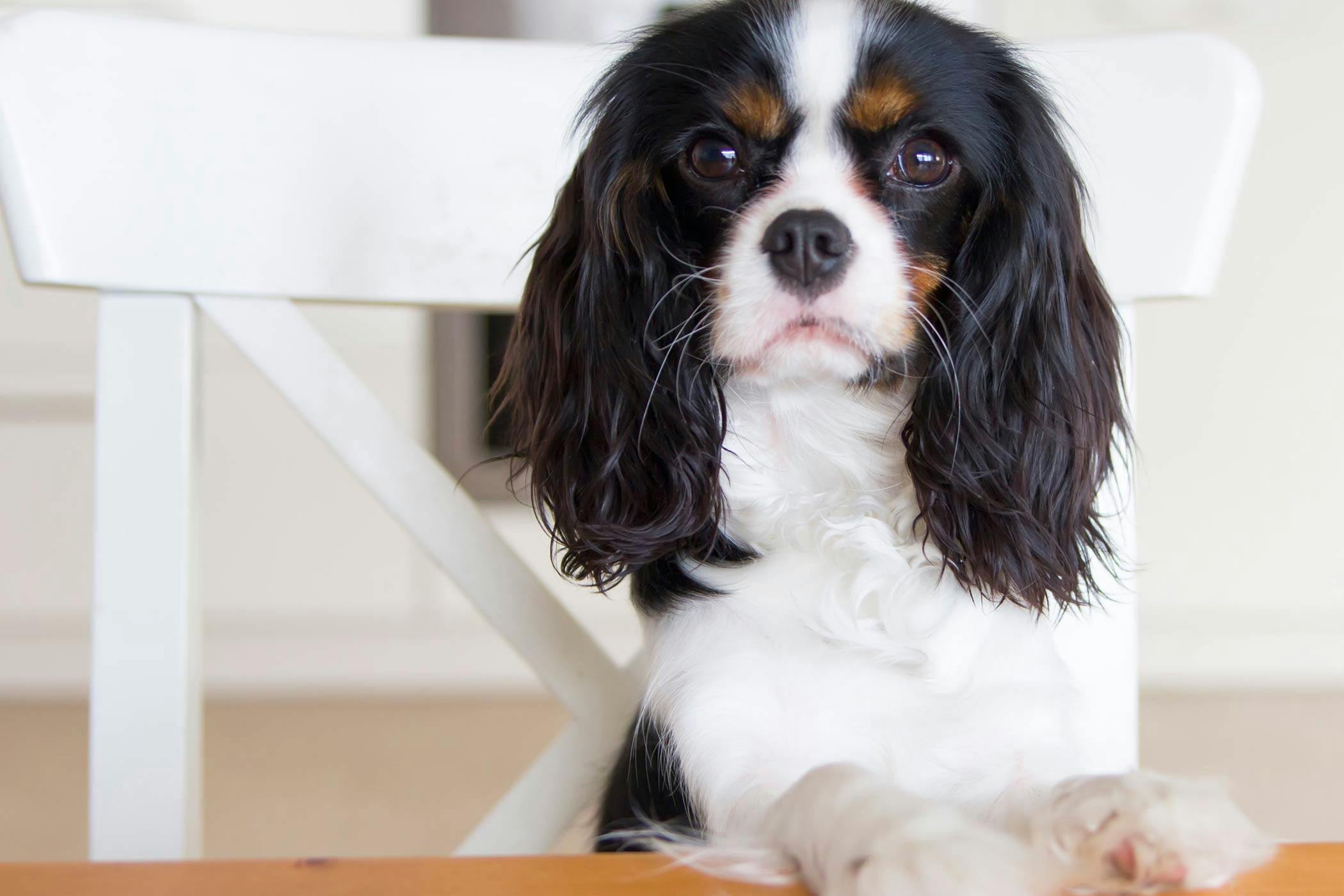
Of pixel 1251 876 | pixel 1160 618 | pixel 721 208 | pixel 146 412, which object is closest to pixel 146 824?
pixel 146 412

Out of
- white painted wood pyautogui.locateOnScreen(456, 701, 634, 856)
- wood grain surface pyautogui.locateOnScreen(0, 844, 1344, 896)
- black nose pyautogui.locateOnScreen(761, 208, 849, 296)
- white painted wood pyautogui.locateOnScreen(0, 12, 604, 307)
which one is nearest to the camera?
wood grain surface pyautogui.locateOnScreen(0, 844, 1344, 896)

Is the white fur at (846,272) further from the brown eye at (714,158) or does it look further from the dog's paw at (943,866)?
the dog's paw at (943,866)

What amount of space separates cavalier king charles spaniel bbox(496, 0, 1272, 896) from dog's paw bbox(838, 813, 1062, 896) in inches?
7.3

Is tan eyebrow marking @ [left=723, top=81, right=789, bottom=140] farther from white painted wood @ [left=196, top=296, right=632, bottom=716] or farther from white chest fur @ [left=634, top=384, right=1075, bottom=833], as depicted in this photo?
white painted wood @ [left=196, top=296, right=632, bottom=716]

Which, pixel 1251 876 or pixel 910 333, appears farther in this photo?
pixel 910 333

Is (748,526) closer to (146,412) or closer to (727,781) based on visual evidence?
(727,781)

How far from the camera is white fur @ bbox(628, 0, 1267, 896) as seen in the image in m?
0.73

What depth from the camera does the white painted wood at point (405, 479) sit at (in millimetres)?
935

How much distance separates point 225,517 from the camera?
2572 millimetres

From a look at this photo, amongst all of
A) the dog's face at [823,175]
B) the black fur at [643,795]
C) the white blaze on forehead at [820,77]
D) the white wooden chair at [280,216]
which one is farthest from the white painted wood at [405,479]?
the white blaze on forehead at [820,77]

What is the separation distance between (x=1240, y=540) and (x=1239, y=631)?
20 centimetres

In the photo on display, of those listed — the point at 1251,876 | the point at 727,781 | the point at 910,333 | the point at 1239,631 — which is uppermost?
the point at 910,333

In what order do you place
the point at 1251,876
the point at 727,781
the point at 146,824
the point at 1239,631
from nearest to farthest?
the point at 1251,876
the point at 727,781
the point at 146,824
the point at 1239,631

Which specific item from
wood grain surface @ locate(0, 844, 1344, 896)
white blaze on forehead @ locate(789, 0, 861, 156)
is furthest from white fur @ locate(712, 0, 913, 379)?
wood grain surface @ locate(0, 844, 1344, 896)
